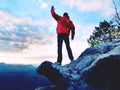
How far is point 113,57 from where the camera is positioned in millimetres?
13297

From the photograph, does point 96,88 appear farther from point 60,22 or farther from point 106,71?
point 60,22

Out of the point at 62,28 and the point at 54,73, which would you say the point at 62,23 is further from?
the point at 54,73

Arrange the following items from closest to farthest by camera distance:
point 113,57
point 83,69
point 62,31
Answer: point 113,57 → point 83,69 → point 62,31

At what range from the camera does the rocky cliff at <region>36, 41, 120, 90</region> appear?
13477mm

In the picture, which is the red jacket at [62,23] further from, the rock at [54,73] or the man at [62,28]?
the rock at [54,73]

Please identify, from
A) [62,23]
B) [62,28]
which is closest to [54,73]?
[62,28]

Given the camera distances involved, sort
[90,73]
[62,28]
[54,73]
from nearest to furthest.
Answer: [90,73], [54,73], [62,28]

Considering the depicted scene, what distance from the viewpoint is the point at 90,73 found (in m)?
13.8

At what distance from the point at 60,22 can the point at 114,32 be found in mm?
40741

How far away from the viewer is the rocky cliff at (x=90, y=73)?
44.2 ft

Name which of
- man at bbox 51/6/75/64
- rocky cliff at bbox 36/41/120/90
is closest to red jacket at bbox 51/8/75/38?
man at bbox 51/6/75/64

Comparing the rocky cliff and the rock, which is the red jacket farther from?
the rock

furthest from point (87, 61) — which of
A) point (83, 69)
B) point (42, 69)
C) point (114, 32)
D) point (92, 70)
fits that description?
point (114, 32)

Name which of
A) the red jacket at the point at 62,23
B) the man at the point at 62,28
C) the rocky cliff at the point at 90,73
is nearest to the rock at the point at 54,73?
the rocky cliff at the point at 90,73
